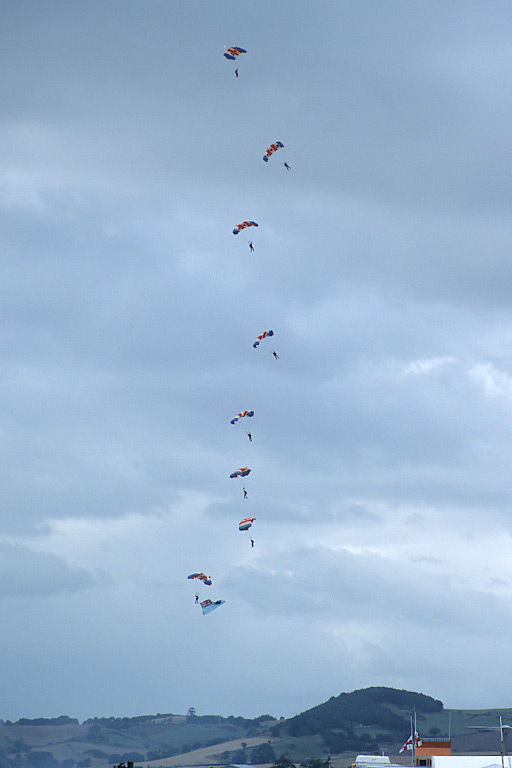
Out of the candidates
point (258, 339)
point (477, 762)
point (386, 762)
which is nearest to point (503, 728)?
point (477, 762)

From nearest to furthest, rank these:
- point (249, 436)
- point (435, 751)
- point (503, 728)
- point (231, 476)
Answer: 1. point (503, 728)
2. point (249, 436)
3. point (231, 476)
4. point (435, 751)

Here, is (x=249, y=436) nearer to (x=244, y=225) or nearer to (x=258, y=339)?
(x=258, y=339)

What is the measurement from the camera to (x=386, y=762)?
15650 centimetres

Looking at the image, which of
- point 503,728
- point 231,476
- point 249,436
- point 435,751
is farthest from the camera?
point 435,751

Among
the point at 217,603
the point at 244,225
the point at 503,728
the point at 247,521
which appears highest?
the point at 244,225

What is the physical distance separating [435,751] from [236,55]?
110 metres

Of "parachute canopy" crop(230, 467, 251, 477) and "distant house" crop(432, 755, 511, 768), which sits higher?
"parachute canopy" crop(230, 467, 251, 477)

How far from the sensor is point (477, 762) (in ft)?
472

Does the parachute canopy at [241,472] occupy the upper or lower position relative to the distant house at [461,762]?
upper

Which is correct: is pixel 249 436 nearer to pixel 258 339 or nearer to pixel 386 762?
pixel 258 339

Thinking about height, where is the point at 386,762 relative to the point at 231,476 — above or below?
below

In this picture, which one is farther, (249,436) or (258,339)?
(258,339)

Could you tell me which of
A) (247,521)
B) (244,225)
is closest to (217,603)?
(247,521)

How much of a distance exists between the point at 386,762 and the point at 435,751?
23.8 m
